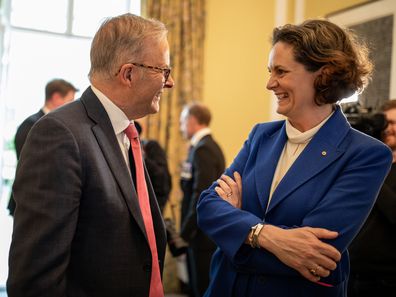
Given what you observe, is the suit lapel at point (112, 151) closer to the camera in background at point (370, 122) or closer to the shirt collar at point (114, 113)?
the shirt collar at point (114, 113)

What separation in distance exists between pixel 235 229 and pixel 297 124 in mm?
433

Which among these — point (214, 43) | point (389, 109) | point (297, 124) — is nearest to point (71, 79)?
point (214, 43)

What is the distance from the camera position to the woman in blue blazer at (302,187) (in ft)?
4.62

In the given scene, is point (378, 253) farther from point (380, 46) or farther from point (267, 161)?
point (380, 46)

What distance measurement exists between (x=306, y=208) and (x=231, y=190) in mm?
282

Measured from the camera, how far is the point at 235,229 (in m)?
1.48

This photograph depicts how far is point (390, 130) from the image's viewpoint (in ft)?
7.79

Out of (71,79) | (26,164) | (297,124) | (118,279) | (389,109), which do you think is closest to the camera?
(26,164)

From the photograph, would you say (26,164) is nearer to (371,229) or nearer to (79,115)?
(79,115)

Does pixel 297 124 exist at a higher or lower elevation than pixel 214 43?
lower

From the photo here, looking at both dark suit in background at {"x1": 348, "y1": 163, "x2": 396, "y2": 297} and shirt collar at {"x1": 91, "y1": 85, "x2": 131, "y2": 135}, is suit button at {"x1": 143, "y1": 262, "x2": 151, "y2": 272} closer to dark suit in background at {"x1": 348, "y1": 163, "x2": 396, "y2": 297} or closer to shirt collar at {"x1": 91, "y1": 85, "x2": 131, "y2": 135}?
shirt collar at {"x1": 91, "y1": 85, "x2": 131, "y2": 135}

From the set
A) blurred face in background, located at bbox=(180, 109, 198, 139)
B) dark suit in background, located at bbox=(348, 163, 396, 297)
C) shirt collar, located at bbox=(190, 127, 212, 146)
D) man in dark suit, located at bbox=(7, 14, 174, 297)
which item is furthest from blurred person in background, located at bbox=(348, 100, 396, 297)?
blurred face in background, located at bbox=(180, 109, 198, 139)

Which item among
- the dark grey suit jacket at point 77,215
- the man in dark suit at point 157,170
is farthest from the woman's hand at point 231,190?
the man in dark suit at point 157,170

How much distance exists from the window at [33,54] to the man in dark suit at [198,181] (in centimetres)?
156
